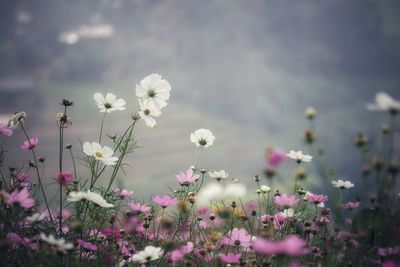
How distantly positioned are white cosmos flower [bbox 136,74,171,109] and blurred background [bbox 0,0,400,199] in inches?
276

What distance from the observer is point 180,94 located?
12.8 m

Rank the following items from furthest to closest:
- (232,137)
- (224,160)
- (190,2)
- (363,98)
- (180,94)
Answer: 1. (190,2)
2. (180,94)
3. (363,98)
4. (232,137)
5. (224,160)

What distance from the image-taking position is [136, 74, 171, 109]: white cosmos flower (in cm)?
146

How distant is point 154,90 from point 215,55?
14996mm

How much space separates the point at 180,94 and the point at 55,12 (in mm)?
8799

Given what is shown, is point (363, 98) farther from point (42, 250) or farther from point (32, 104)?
point (42, 250)

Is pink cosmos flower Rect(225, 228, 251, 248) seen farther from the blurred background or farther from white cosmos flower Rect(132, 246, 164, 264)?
the blurred background

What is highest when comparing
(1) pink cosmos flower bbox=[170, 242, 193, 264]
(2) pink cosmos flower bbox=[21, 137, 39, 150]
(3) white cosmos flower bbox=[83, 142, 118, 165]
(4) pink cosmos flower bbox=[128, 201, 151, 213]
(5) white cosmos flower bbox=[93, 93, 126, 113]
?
(5) white cosmos flower bbox=[93, 93, 126, 113]

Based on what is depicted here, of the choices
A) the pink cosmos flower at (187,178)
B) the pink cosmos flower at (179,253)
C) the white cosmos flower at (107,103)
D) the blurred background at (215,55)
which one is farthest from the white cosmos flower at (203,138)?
the blurred background at (215,55)

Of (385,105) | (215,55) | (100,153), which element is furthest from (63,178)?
(215,55)

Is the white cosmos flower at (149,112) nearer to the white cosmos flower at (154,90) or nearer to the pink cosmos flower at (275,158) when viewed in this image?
the white cosmos flower at (154,90)

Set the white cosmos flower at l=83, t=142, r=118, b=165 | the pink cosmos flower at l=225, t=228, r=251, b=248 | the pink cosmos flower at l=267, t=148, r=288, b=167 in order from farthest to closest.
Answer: the white cosmos flower at l=83, t=142, r=118, b=165 < the pink cosmos flower at l=225, t=228, r=251, b=248 < the pink cosmos flower at l=267, t=148, r=288, b=167

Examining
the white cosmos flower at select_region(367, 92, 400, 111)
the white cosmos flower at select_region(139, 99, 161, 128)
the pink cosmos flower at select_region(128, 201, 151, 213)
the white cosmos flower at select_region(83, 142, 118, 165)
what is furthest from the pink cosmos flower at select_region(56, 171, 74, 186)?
the white cosmos flower at select_region(367, 92, 400, 111)

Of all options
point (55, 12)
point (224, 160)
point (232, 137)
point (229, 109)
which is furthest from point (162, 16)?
point (224, 160)
